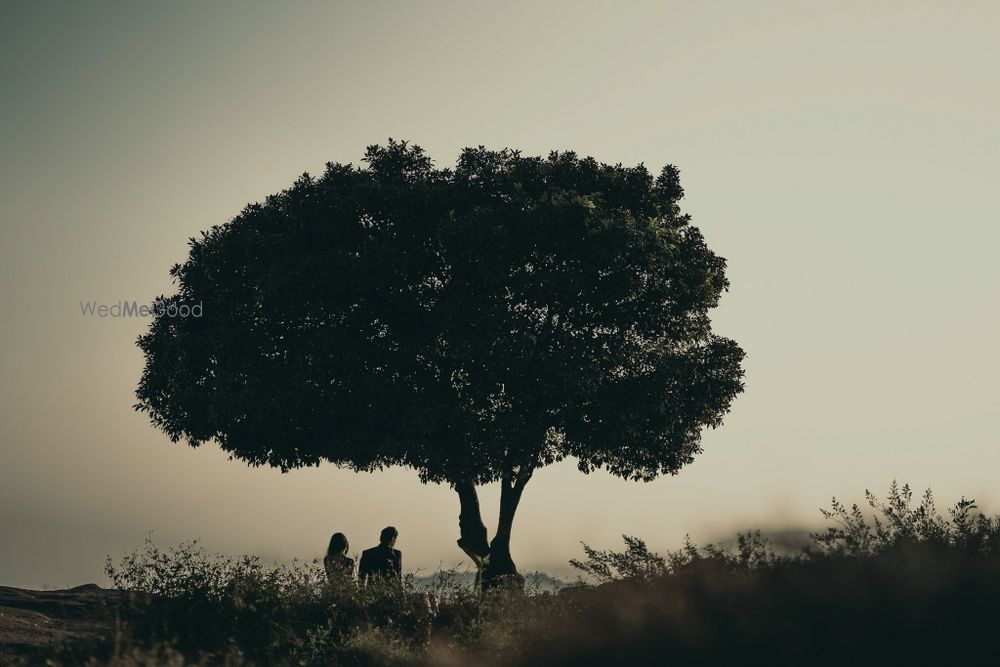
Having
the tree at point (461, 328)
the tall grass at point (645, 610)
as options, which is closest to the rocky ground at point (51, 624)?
the tall grass at point (645, 610)

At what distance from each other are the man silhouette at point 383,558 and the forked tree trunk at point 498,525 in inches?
227

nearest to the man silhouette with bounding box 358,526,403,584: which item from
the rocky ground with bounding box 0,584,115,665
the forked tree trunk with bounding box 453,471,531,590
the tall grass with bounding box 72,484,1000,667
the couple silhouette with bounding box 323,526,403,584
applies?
the couple silhouette with bounding box 323,526,403,584

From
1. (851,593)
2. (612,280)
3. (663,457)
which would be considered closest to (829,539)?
(851,593)

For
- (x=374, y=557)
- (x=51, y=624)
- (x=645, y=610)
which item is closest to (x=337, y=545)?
(x=374, y=557)

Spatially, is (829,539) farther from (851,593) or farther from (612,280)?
(612,280)

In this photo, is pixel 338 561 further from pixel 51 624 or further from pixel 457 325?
pixel 457 325

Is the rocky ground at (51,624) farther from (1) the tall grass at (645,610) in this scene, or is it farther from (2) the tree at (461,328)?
(2) the tree at (461,328)

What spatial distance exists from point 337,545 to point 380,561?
133 cm

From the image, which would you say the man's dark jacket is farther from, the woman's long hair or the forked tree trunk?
the forked tree trunk

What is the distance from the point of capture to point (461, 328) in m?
23.4

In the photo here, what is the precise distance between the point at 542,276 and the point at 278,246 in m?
→ 7.59

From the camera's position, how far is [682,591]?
11969mm

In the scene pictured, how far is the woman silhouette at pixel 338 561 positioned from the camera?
16.0 meters

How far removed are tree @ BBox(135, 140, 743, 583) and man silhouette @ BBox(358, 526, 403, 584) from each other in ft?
13.2
